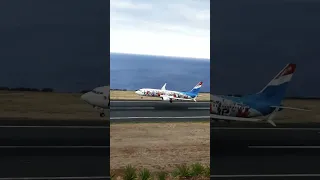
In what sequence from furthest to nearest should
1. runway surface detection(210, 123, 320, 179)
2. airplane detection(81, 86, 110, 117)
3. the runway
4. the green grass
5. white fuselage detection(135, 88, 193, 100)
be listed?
1. white fuselage detection(135, 88, 193, 100)
2. the runway
3. the green grass
4. runway surface detection(210, 123, 320, 179)
5. airplane detection(81, 86, 110, 117)

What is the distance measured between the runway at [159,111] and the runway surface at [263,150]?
3452mm

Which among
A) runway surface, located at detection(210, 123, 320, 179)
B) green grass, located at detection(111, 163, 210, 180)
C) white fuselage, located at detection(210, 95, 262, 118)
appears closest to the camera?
white fuselage, located at detection(210, 95, 262, 118)

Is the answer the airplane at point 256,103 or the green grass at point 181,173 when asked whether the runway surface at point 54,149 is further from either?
the airplane at point 256,103

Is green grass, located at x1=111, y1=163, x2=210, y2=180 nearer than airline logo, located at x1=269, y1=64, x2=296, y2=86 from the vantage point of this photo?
No

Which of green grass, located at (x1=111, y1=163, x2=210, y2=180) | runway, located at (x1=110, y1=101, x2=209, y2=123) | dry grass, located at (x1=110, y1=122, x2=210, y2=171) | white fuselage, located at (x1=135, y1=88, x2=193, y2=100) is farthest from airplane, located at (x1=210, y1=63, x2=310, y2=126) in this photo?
white fuselage, located at (x1=135, y1=88, x2=193, y2=100)

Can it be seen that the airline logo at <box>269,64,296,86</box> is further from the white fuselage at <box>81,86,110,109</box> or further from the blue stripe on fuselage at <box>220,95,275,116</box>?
the white fuselage at <box>81,86,110,109</box>

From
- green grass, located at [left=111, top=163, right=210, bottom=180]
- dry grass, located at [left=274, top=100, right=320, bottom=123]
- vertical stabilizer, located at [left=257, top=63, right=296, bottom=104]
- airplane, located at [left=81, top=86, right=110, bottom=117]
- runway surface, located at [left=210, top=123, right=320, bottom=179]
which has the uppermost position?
vertical stabilizer, located at [left=257, top=63, right=296, bottom=104]

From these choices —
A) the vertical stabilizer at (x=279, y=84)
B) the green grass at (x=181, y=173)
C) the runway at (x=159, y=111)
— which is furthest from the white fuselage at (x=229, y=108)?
the runway at (x=159, y=111)

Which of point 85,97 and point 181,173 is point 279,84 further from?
point 85,97

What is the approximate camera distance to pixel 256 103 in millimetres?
2756

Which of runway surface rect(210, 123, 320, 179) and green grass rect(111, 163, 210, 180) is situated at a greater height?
runway surface rect(210, 123, 320, 179)

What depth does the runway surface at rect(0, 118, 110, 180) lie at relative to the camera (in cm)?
255

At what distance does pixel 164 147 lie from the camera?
14.8ft

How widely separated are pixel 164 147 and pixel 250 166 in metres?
1.82
